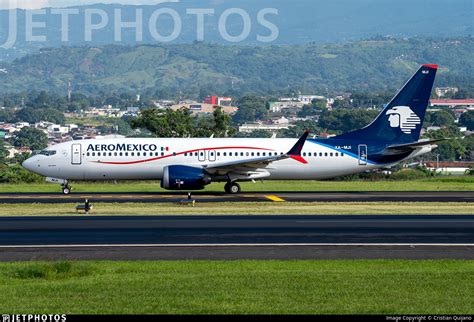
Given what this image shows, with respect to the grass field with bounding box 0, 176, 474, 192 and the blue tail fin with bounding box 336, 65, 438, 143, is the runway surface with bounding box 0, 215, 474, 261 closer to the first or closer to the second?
the blue tail fin with bounding box 336, 65, 438, 143

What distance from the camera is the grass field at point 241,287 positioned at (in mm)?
21172

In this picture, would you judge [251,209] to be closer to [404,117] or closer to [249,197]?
[249,197]

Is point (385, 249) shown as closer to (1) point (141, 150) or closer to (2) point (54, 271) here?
(2) point (54, 271)

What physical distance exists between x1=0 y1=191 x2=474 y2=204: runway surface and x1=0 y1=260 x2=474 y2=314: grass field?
22.8 meters

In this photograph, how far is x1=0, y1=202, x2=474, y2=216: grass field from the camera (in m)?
42.9

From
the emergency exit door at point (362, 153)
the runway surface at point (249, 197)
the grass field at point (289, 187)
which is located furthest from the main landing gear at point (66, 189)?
the emergency exit door at point (362, 153)

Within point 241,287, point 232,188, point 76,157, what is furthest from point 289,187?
point 241,287

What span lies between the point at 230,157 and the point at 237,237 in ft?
77.6

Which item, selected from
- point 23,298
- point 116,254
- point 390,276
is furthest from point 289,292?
point 116,254

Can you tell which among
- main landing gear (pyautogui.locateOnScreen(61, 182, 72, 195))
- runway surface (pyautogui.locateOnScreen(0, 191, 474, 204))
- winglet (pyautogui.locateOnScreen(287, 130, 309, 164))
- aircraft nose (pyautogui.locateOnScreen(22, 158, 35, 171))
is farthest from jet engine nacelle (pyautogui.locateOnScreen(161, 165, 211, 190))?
aircraft nose (pyautogui.locateOnScreen(22, 158, 35, 171))

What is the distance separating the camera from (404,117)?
5953 cm

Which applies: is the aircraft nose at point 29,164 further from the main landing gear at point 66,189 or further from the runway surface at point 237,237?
the runway surface at point 237,237

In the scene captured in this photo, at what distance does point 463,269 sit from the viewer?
26.7 m

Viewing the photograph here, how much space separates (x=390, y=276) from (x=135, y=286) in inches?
253
